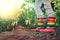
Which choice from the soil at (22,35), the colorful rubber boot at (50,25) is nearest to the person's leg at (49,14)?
the colorful rubber boot at (50,25)

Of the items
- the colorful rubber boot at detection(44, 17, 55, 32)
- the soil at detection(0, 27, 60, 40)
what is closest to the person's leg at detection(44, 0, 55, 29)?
the colorful rubber boot at detection(44, 17, 55, 32)

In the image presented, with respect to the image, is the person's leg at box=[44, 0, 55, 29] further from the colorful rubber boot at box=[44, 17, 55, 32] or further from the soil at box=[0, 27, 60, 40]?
the soil at box=[0, 27, 60, 40]

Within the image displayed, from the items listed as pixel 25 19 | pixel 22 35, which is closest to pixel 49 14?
pixel 25 19

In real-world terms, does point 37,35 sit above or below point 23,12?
below

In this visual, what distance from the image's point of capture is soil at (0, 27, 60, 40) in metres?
2.31

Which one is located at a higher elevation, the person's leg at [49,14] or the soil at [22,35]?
the person's leg at [49,14]

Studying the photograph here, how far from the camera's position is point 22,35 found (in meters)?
2.34

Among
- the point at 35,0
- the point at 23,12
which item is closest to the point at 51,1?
the point at 35,0

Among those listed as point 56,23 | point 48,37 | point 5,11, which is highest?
point 5,11

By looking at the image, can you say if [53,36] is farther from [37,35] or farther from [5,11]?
[5,11]

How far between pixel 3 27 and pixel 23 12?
29 centimetres

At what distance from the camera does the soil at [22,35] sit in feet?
7.59

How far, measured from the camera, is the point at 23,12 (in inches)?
93.3

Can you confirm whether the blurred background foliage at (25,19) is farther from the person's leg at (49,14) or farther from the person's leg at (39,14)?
the person's leg at (49,14)
